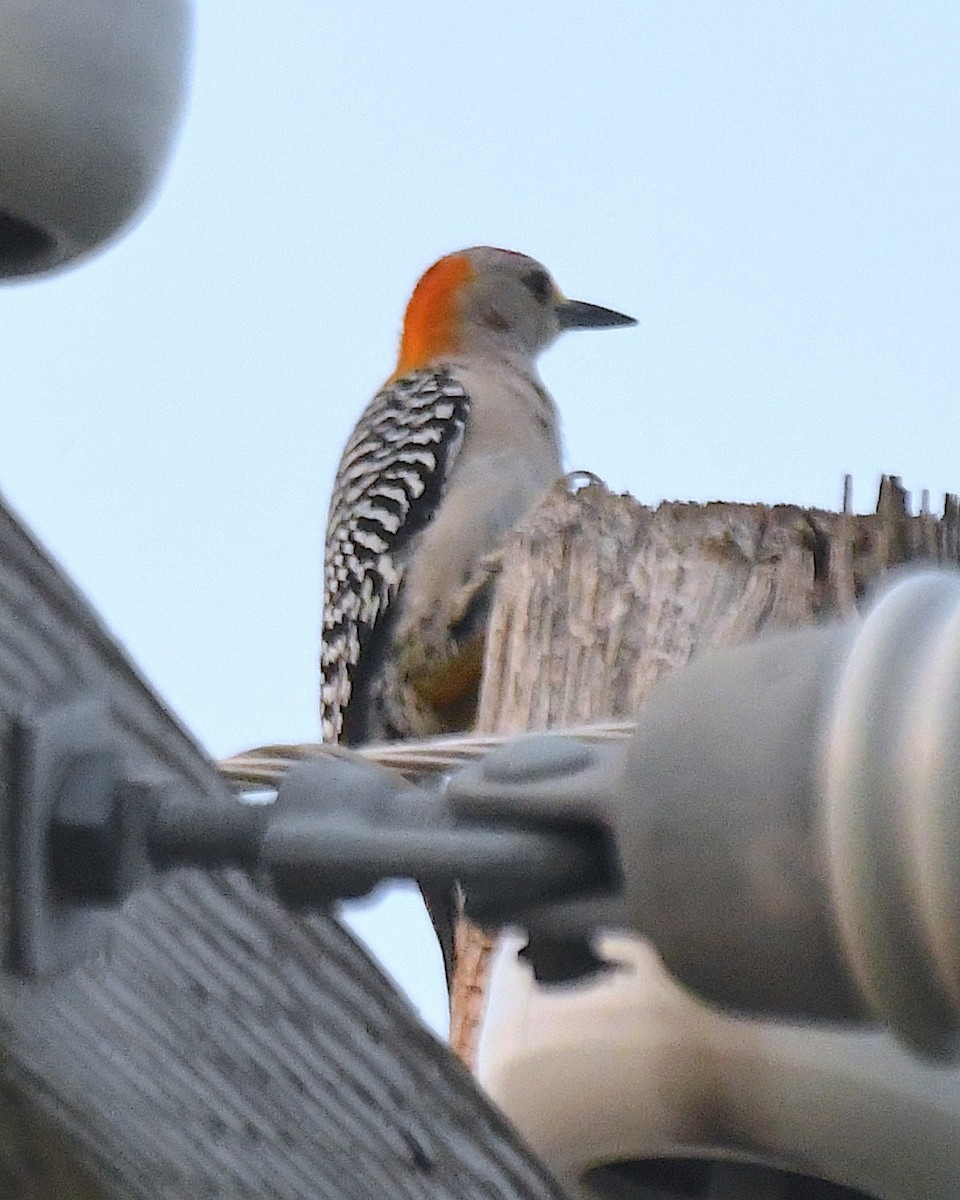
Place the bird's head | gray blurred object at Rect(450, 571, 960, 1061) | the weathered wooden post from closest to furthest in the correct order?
gray blurred object at Rect(450, 571, 960, 1061) < the weathered wooden post < the bird's head

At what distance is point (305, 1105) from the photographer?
123 cm

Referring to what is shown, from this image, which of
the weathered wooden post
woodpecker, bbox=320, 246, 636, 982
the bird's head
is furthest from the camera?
the bird's head

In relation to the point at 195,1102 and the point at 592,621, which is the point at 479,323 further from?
the point at 195,1102

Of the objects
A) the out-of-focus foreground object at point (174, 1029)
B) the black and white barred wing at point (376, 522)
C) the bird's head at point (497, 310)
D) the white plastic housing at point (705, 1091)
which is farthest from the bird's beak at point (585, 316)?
the out-of-focus foreground object at point (174, 1029)

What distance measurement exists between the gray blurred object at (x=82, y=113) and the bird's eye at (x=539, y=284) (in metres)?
6.25

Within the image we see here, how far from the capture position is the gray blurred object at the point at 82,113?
1.02m

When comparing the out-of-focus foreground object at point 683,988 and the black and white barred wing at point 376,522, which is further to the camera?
the black and white barred wing at point 376,522

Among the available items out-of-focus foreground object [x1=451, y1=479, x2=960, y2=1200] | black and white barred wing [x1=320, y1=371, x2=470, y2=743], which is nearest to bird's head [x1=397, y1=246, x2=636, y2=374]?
black and white barred wing [x1=320, y1=371, x2=470, y2=743]

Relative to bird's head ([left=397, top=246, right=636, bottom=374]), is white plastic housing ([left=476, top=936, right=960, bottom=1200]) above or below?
below

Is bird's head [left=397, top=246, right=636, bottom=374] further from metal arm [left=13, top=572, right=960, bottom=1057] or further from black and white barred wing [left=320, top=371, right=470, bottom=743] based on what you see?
metal arm [left=13, top=572, right=960, bottom=1057]

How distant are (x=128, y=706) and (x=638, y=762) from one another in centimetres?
42

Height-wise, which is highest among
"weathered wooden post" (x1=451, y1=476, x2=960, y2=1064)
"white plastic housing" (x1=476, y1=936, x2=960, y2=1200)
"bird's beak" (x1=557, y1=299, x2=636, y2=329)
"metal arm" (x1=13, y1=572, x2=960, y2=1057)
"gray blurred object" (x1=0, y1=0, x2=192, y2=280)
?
"bird's beak" (x1=557, y1=299, x2=636, y2=329)

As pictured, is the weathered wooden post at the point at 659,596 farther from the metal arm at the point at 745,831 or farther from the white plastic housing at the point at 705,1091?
the metal arm at the point at 745,831

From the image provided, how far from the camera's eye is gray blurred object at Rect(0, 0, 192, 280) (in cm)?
102
